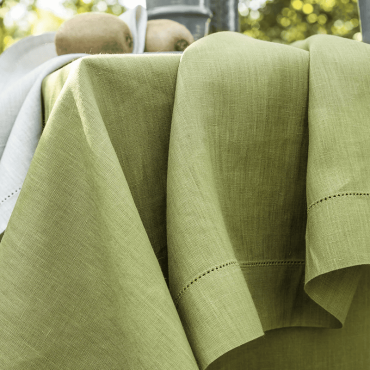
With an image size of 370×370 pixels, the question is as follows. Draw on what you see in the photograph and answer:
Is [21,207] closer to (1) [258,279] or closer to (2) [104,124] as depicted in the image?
(2) [104,124]

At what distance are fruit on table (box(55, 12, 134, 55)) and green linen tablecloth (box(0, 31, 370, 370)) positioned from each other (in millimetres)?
174

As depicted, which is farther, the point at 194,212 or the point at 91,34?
the point at 91,34

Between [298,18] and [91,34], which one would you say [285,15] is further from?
[91,34]

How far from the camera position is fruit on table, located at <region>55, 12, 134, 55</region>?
0.56 m

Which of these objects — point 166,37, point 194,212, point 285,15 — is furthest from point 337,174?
point 285,15

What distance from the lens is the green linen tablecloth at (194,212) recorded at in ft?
0.99

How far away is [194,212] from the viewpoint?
1.12 ft

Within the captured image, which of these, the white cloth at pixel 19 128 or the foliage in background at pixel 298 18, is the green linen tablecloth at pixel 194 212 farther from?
the foliage in background at pixel 298 18

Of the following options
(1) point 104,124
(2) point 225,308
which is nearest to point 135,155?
(1) point 104,124

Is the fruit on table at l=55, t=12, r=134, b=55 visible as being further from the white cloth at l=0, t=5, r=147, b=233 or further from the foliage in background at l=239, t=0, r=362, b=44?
the foliage in background at l=239, t=0, r=362, b=44

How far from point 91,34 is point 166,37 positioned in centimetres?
15

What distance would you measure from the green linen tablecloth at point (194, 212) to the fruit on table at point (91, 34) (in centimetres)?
17

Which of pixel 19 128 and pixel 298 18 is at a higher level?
pixel 19 128

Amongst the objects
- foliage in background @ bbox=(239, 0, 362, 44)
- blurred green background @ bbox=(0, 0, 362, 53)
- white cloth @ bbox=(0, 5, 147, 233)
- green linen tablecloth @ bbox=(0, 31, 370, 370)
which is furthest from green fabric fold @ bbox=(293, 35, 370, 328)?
foliage in background @ bbox=(239, 0, 362, 44)
